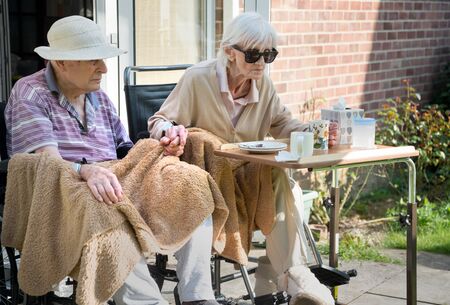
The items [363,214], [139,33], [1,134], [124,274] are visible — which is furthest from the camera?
[363,214]

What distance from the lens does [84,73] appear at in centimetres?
380

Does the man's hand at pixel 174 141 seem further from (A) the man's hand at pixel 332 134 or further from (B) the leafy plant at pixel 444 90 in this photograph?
(B) the leafy plant at pixel 444 90

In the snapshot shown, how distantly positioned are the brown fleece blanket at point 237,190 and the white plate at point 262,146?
110 millimetres

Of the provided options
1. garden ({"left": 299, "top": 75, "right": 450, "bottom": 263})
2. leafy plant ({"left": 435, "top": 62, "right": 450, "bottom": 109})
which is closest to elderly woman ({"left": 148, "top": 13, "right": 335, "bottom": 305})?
garden ({"left": 299, "top": 75, "right": 450, "bottom": 263})

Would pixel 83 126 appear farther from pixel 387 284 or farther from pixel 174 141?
pixel 387 284

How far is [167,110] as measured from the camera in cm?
408

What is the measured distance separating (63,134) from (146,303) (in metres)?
0.91

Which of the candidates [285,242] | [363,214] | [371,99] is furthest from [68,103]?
[371,99]

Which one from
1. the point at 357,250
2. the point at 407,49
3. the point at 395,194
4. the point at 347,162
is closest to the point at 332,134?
the point at 347,162

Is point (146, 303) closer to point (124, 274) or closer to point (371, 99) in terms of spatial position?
point (124, 274)

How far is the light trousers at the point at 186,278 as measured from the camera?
3346 millimetres

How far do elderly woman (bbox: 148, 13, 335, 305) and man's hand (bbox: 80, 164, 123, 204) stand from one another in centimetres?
39

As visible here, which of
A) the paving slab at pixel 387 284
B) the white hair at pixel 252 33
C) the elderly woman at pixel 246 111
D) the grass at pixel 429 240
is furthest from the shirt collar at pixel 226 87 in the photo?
the grass at pixel 429 240

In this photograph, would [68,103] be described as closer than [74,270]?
No
